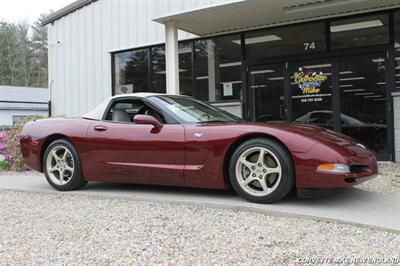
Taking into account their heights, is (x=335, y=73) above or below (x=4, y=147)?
above

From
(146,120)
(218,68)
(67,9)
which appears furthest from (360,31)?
(67,9)

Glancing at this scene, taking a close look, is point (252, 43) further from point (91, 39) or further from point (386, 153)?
point (91, 39)

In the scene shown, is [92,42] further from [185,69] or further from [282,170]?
[282,170]

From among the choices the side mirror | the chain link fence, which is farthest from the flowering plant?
the chain link fence

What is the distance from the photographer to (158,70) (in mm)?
12406

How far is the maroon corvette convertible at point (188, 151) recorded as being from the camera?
4.75 m

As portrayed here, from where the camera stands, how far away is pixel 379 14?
936cm

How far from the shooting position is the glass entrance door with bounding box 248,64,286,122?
1048 centimetres

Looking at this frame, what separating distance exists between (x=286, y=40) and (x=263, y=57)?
2.04 ft

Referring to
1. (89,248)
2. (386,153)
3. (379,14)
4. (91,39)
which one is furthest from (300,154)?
(91,39)

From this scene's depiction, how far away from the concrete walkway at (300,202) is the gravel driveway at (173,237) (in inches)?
5.0

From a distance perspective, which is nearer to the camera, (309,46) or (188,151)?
(188,151)

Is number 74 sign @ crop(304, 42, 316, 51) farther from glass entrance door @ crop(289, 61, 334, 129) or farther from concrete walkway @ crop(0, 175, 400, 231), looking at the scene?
concrete walkway @ crop(0, 175, 400, 231)

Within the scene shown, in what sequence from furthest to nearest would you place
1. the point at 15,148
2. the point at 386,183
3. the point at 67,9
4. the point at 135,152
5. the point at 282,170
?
the point at 67,9
the point at 15,148
the point at 386,183
the point at 135,152
the point at 282,170
